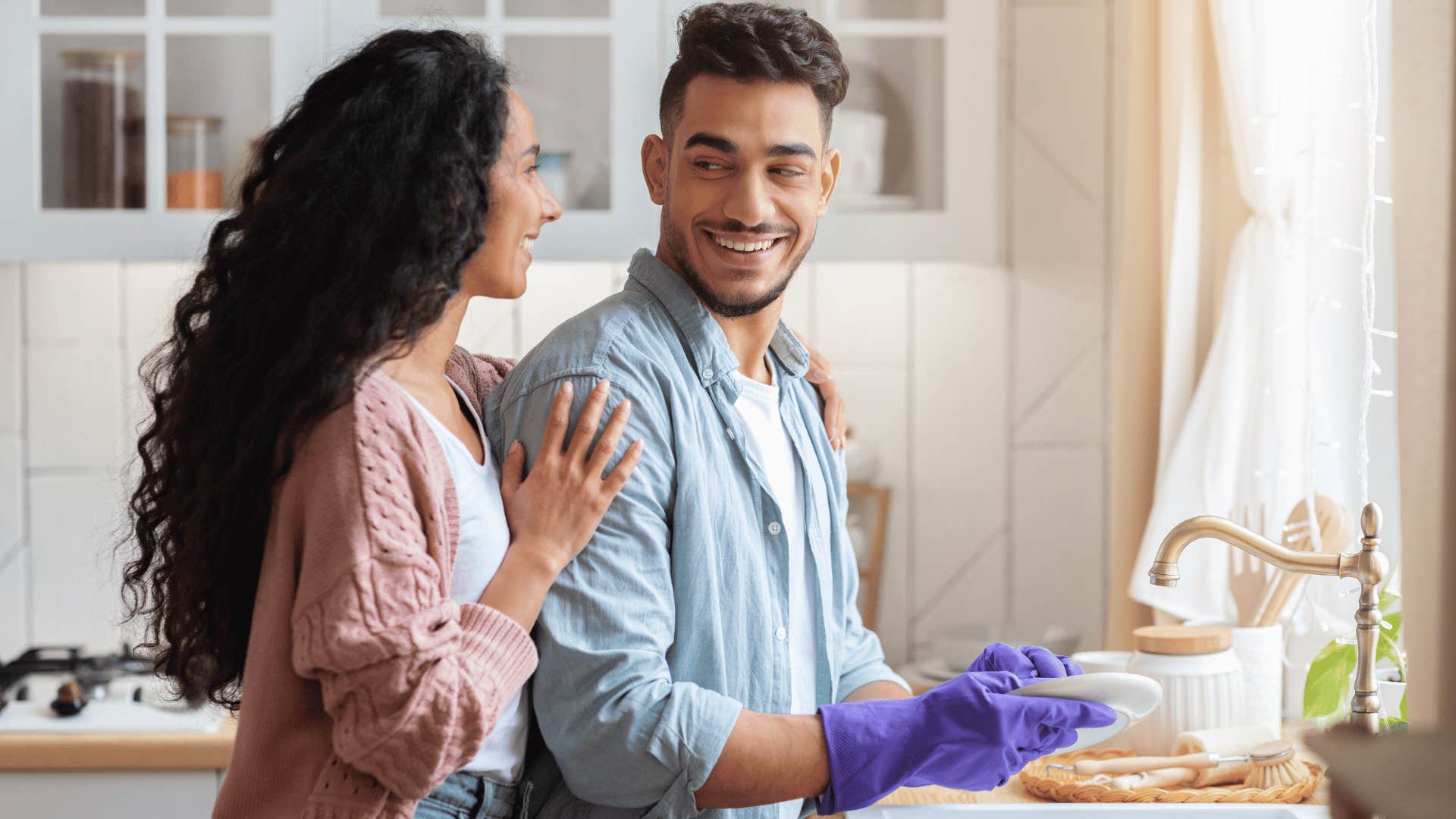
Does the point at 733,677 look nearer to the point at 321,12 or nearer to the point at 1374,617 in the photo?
the point at 1374,617

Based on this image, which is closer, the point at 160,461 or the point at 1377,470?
the point at 160,461

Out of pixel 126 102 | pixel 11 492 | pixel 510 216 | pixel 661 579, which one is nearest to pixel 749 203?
pixel 510 216

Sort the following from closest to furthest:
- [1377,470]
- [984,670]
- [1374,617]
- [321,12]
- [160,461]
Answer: [160,461]
[1374,617]
[984,670]
[1377,470]
[321,12]

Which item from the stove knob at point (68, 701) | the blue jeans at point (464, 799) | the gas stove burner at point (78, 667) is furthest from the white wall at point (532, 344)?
the blue jeans at point (464, 799)

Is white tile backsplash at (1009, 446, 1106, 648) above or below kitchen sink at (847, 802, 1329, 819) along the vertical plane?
above

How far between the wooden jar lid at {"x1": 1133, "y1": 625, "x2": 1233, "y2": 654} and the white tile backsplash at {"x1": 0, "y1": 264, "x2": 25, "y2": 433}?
199cm

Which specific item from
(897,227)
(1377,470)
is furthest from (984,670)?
(897,227)

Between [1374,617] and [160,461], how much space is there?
1.11m

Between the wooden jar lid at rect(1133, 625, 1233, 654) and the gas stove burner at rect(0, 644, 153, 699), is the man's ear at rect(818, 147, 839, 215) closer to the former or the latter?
the wooden jar lid at rect(1133, 625, 1233, 654)

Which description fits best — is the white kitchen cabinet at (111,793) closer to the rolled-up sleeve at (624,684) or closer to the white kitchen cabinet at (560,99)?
the white kitchen cabinet at (560,99)

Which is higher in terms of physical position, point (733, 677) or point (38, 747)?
point (733, 677)

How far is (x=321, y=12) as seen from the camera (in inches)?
82.7

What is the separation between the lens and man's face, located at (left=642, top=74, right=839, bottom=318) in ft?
4.25

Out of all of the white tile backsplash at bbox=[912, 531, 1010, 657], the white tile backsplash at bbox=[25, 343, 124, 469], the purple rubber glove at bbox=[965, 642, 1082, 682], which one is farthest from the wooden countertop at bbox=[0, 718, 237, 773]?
the white tile backsplash at bbox=[912, 531, 1010, 657]
